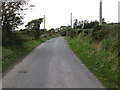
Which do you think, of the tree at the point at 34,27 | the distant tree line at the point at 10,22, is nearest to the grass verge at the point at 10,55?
the distant tree line at the point at 10,22

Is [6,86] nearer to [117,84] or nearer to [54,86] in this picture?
[54,86]

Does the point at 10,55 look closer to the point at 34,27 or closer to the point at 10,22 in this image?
the point at 10,22

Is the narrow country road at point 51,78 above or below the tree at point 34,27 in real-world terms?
below

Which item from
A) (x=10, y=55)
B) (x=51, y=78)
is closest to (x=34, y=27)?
(x=10, y=55)

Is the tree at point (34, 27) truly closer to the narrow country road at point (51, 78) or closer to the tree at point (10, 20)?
the tree at point (10, 20)

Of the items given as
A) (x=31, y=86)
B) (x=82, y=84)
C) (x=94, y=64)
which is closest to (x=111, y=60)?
(x=94, y=64)

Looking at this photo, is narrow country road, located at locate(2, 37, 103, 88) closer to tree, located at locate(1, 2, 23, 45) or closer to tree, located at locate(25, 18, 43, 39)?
tree, located at locate(1, 2, 23, 45)

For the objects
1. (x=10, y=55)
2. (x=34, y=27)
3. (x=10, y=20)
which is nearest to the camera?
(x=10, y=55)

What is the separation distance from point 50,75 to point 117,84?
348 centimetres

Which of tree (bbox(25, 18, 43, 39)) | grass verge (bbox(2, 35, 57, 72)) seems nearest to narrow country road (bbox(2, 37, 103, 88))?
grass verge (bbox(2, 35, 57, 72))

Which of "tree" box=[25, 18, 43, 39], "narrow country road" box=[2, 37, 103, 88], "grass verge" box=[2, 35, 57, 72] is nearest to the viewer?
"narrow country road" box=[2, 37, 103, 88]

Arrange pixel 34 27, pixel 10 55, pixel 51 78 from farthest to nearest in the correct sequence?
pixel 34 27 → pixel 10 55 → pixel 51 78

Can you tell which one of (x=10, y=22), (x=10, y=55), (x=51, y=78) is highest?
(x=10, y=22)

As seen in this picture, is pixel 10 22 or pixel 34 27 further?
pixel 34 27
